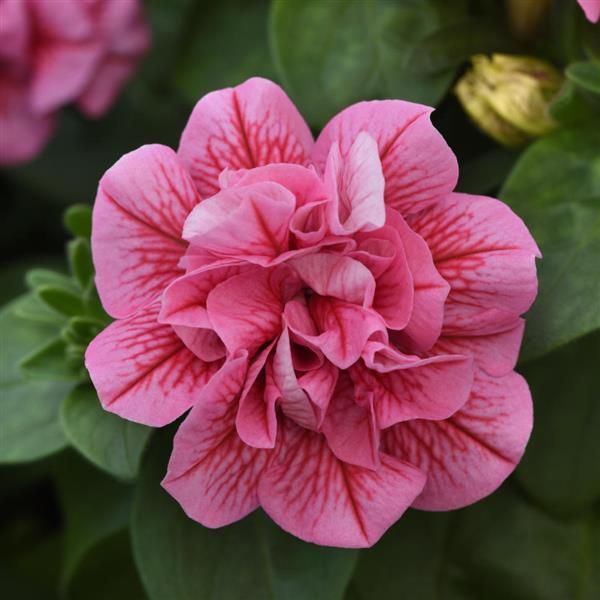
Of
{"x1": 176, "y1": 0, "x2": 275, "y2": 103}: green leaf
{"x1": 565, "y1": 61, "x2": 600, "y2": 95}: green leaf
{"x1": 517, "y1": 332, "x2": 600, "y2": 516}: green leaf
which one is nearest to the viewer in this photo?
{"x1": 565, "y1": 61, "x2": 600, "y2": 95}: green leaf

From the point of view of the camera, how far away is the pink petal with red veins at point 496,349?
0.54 metres

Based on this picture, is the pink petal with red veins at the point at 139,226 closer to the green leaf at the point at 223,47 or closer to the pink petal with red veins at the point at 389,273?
the pink petal with red veins at the point at 389,273

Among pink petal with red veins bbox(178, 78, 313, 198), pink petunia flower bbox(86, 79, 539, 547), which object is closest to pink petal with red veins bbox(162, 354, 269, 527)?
pink petunia flower bbox(86, 79, 539, 547)

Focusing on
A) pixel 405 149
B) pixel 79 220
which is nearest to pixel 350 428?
pixel 405 149

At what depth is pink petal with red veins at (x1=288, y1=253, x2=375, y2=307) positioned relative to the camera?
0.51m

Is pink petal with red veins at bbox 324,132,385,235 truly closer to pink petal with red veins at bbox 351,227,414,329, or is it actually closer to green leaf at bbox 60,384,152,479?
pink petal with red veins at bbox 351,227,414,329

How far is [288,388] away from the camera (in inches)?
19.8

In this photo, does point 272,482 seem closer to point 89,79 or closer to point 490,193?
point 490,193

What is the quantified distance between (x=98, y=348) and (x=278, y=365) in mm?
92

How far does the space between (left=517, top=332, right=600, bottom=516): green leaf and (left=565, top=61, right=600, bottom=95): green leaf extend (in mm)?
187

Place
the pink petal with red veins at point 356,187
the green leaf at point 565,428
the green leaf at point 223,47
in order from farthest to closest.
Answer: the green leaf at point 223,47 < the green leaf at point 565,428 < the pink petal with red veins at point 356,187

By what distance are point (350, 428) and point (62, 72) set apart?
44cm

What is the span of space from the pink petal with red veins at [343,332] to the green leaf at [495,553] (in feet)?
0.96

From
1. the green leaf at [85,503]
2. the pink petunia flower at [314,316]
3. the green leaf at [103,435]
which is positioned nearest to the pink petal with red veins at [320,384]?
the pink petunia flower at [314,316]
